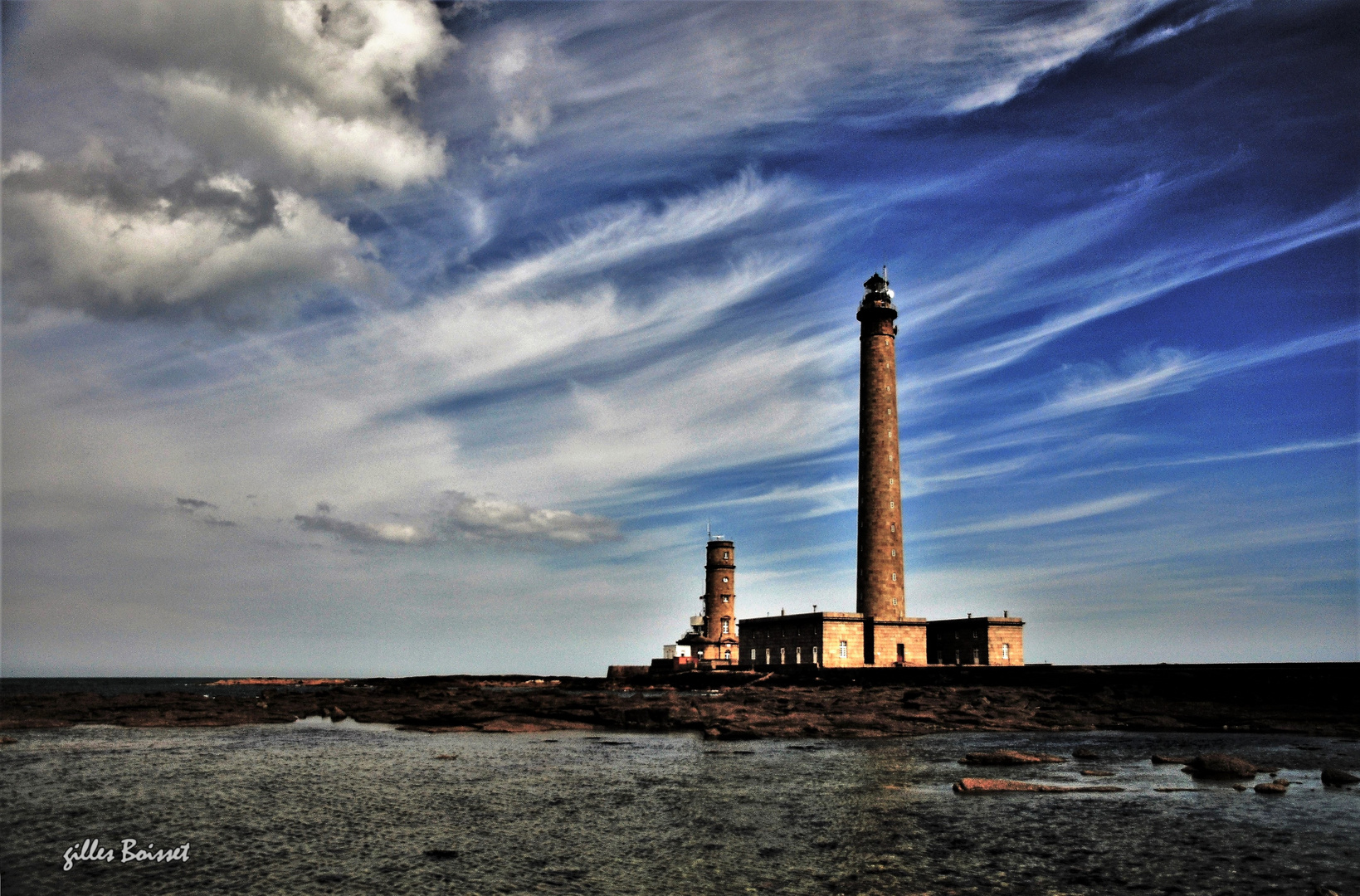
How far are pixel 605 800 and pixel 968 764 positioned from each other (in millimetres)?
9927

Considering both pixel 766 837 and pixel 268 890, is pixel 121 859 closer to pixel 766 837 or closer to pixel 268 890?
pixel 268 890

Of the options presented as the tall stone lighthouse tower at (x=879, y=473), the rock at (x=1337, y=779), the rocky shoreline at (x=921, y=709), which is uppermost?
the tall stone lighthouse tower at (x=879, y=473)

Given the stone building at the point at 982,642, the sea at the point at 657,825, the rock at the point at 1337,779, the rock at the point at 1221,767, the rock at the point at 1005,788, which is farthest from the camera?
the stone building at the point at 982,642

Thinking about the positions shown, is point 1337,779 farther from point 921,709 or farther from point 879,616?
point 879,616

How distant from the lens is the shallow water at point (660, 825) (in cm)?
1111

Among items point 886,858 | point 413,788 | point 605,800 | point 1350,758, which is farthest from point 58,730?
point 1350,758

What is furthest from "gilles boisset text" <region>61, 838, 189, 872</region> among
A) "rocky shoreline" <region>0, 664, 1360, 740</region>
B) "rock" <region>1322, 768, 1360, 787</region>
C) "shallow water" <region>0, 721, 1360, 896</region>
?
"rock" <region>1322, 768, 1360, 787</region>

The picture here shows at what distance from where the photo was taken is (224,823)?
1470cm

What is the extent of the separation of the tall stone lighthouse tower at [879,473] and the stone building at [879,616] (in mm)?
61

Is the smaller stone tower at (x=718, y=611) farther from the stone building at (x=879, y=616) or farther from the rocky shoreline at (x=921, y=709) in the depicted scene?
the rocky shoreline at (x=921, y=709)

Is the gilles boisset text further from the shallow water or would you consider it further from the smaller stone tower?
the smaller stone tower

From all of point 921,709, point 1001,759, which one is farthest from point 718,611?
point 1001,759

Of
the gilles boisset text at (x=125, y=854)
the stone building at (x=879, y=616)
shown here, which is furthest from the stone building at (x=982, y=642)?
the gilles boisset text at (x=125, y=854)

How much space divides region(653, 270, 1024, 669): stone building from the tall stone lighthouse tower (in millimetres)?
61
